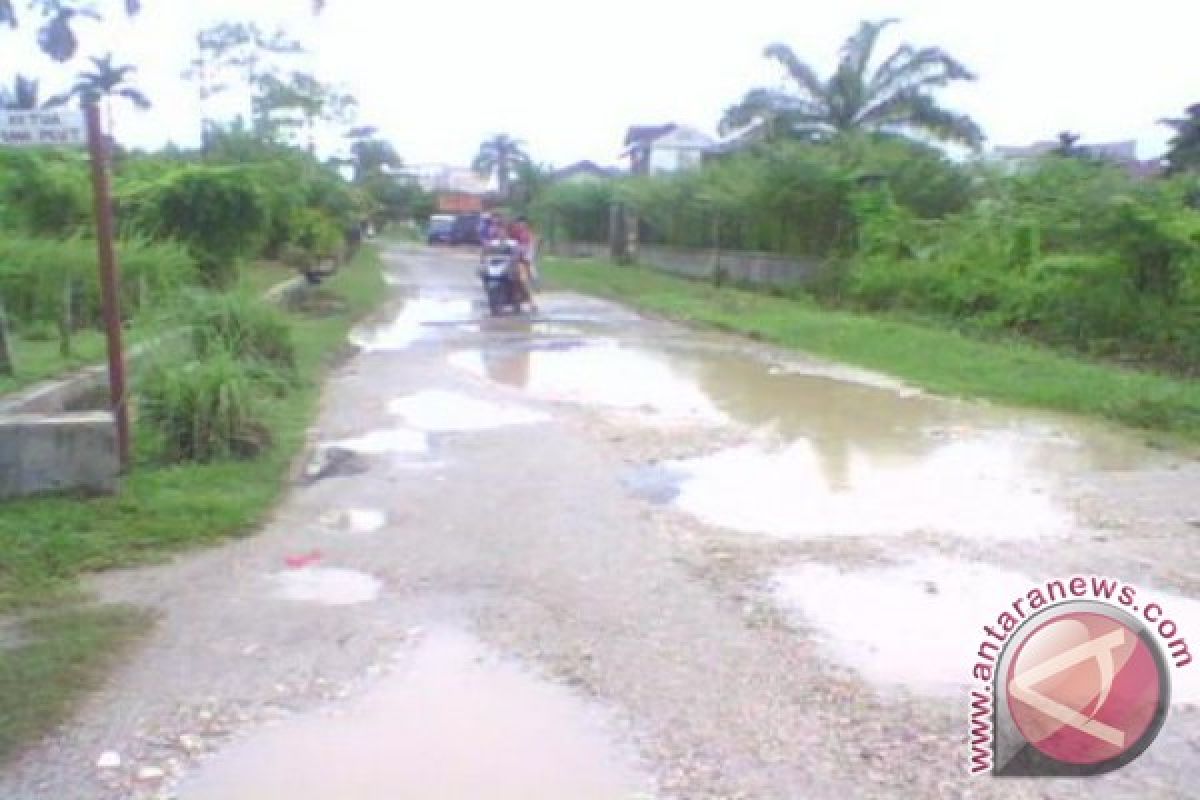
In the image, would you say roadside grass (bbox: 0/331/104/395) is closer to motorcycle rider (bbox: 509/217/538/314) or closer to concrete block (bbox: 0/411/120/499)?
concrete block (bbox: 0/411/120/499)

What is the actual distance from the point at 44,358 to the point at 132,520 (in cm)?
425

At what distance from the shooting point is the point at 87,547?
18.9 ft

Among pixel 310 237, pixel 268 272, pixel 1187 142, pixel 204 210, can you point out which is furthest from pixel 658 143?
pixel 204 210

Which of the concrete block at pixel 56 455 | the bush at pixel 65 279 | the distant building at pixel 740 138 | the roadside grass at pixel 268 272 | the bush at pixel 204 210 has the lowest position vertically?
the roadside grass at pixel 268 272

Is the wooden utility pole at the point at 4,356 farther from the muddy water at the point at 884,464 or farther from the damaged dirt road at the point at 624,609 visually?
the muddy water at the point at 884,464

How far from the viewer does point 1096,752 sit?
3639 millimetres

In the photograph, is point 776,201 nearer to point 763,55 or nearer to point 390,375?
point 763,55

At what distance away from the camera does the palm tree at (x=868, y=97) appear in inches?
1259

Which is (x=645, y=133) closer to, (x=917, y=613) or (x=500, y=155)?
(x=500, y=155)

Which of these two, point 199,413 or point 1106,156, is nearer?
point 199,413

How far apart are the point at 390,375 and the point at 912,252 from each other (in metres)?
10.9

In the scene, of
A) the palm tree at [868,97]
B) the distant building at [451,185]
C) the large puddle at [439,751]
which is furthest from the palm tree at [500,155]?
the large puddle at [439,751]

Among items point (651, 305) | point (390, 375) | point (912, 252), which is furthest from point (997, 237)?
point (390, 375)

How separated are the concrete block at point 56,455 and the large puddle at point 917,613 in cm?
379
